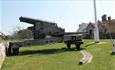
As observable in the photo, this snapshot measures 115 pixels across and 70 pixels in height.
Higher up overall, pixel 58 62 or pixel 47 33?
pixel 47 33

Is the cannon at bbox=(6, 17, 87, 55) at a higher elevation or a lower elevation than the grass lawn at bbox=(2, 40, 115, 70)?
higher

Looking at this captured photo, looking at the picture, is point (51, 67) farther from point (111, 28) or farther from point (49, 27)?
point (111, 28)

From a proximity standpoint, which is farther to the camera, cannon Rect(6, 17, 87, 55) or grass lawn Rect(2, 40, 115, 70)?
cannon Rect(6, 17, 87, 55)

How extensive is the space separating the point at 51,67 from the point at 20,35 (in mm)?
27311

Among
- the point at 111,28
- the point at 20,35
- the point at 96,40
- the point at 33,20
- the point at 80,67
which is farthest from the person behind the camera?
the point at 111,28

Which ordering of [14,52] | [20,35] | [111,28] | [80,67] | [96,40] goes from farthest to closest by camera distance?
[111,28] < [20,35] < [96,40] < [14,52] < [80,67]

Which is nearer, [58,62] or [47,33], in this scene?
[58,62]

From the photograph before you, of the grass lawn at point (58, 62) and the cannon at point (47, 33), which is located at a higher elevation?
the cannon at point (47, 33)

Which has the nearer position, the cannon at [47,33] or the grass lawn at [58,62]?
the grass lawn at [58,62]

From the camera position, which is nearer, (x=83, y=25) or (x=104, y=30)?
(x=104, y=30)

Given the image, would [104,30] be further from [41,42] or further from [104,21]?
[41,42]

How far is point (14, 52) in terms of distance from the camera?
21844mm

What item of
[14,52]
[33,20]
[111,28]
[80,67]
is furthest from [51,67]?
[111,28]

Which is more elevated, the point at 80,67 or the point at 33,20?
the point at 33,20
